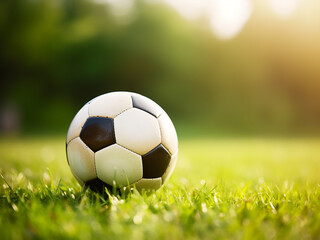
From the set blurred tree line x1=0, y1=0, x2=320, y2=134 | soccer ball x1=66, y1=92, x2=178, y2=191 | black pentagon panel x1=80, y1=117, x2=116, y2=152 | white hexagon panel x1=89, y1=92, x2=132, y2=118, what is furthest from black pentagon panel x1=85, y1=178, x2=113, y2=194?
blurred tree line x1=0, y1=0, x2=320, y2=134

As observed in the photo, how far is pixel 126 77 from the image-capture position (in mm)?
18953

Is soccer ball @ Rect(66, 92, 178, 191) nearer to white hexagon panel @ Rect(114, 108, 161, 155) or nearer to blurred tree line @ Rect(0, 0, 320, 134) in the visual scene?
white hexagon panel @ Rect(114, 108, 161, 155)

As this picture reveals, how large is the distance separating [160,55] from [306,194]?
16344mm

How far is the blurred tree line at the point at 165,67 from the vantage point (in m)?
16.0

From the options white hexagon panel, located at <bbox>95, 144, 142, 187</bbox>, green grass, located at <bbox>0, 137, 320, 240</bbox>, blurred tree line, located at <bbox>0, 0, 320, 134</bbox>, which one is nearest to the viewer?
green grass, located at <bbox>0, 137, 320, 240</bbox>

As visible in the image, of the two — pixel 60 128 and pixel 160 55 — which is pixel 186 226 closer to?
pixel 60 128

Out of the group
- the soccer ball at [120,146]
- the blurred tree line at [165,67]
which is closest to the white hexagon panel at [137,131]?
the soccer ball at [120,146]

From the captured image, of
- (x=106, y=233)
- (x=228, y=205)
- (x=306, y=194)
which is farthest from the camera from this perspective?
(x=306, y=194)

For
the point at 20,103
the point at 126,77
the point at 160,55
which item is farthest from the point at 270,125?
the point at 20,103

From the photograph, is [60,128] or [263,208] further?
[60,128]

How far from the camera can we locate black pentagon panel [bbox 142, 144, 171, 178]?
2178mm

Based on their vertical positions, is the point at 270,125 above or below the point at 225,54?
below

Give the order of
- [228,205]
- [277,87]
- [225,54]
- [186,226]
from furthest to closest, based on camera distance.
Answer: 1. [225,54]
2. [277,87]
3. [228,205]
4. [186,226]

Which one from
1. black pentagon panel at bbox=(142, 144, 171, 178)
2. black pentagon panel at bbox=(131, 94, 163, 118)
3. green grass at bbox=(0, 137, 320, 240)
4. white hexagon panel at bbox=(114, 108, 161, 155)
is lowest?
green grass at bbox=(0, 137, 320, 240)
